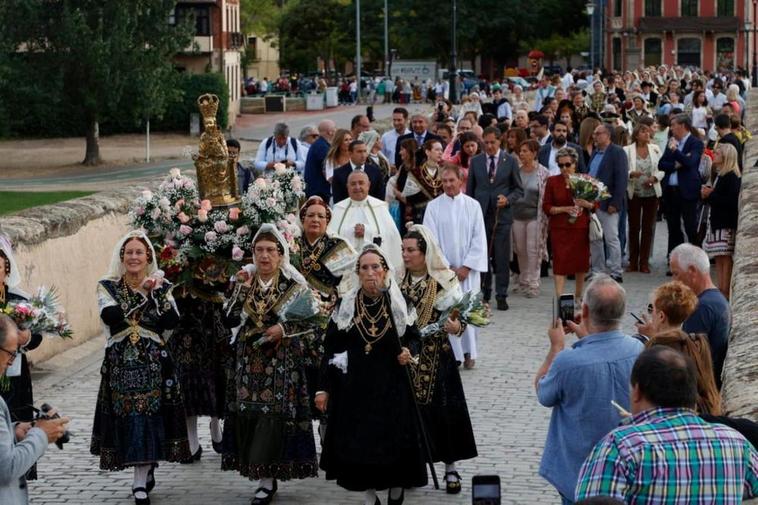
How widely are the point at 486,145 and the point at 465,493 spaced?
844 cm

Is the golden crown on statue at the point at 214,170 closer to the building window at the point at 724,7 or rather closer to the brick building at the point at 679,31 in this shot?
the brick building at the point at 679,31

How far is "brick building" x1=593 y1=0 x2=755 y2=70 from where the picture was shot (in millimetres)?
125125

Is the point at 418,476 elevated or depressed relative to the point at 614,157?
depressed

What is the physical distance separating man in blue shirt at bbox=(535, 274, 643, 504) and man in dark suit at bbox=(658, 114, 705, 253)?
1264 centimetres

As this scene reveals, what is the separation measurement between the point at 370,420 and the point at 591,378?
261 cm

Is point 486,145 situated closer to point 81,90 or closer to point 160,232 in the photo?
point 160,232

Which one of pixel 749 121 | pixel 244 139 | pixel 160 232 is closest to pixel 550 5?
pixel 244 139

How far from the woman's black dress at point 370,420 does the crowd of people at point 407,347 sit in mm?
12

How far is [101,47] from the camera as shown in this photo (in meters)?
57.7

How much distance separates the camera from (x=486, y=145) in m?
18.7

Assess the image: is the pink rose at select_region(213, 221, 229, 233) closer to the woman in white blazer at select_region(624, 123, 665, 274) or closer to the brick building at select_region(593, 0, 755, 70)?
the woman in white blazer at select_region(624, 123, 665, 274)

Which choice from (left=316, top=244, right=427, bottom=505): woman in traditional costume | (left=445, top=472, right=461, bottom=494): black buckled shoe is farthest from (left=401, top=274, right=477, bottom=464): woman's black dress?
(left=316, top=244, right=427, bottom=505): woman in traditional costume

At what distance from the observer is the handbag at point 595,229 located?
18719mm

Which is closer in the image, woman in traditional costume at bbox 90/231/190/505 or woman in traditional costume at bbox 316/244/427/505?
woman in traditional costume at bbox 316/244/427/505
